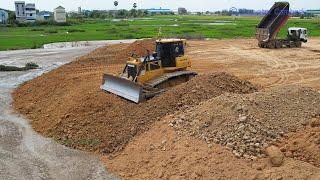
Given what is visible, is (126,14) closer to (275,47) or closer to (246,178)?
(275,47)

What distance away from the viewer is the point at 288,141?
1127 centimetres

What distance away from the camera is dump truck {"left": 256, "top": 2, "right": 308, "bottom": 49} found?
3619 centimetres

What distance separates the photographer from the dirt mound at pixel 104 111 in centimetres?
1445

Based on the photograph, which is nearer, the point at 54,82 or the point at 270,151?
the point at 270,151

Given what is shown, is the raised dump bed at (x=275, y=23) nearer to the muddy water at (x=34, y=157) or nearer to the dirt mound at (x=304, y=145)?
the muddy water at (x=34, y=157)

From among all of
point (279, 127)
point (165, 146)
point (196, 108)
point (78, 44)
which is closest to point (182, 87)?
point (196, 108)

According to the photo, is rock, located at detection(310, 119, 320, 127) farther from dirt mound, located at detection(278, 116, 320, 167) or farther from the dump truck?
the dump truck

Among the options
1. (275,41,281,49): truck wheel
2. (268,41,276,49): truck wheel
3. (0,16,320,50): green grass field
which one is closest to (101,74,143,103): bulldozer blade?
(268,41,276,49): truck wheel

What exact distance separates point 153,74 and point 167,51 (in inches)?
43.5


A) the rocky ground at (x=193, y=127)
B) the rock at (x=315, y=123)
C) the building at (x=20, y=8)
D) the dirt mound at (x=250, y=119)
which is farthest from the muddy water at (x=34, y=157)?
the building at (x=20, y=8)

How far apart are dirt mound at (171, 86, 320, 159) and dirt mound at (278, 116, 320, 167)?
35 centimetres

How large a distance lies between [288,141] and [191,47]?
90.0 ft

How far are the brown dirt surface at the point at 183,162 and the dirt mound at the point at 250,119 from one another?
343 mm

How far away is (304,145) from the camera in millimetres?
10875
